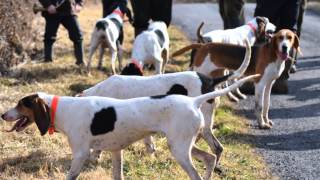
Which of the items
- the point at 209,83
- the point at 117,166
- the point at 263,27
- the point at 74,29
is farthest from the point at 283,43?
the point at 74,29

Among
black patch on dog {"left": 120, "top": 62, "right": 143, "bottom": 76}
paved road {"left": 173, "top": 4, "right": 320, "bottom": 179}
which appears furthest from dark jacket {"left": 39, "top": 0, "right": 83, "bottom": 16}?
black patch on dog {"left": 120, "top": 62, "right": 143, "bottom": 76}

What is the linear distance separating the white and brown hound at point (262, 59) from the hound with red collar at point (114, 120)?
3008 millimetres

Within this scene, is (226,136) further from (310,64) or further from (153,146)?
(310,64)

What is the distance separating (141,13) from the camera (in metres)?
10.6

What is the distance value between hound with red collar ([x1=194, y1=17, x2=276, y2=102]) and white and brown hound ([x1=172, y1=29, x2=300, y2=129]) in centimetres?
85

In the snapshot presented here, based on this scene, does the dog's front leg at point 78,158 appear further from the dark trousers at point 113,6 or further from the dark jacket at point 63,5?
the dark trousers at point 113,6

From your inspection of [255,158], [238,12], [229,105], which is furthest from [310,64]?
[255,158]

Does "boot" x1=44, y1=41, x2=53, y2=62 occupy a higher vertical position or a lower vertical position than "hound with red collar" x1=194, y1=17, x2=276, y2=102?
lower

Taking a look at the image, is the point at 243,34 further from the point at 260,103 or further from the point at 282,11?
the point at 260,103

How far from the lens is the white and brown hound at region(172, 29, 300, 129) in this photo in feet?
26.3

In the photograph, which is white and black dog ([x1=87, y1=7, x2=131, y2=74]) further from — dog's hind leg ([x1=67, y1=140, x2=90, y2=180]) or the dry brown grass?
dog's hind leg ([x1=67, y1=140, x2=90, y2=180])

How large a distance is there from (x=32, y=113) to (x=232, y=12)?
6.60 meters

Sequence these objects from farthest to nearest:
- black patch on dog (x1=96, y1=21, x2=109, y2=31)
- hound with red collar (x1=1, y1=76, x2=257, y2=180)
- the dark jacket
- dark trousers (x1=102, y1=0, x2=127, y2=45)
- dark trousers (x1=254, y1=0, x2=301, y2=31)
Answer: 1. dark trousers (x1=102, y1=0, x2=127, y2=45)
2. the dark jacket
3. black patch on dog (x1=96, y1=21, x2=109, y2=31)
4. dark trousers (x1=254, y1=0, x2=301, y2=31)
5. hound with red collar (x1=1, y1=76, x2=257, y2=180)

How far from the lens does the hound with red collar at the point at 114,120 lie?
4895 millimetres
